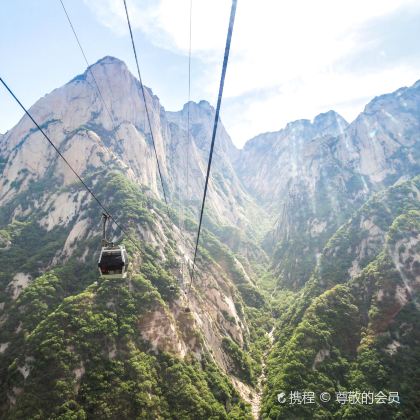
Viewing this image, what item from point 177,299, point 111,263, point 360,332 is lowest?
point 111,263

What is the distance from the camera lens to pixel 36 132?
14500 centimetres

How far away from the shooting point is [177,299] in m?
70.1

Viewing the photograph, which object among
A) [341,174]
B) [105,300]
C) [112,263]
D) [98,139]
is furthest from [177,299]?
[341,174]

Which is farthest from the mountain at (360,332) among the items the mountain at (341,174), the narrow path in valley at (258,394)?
the mountain at (341,174)

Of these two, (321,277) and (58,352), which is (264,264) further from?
(58,352)

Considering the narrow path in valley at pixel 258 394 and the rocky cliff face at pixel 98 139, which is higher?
the rocky cliff face at pixel 98 139

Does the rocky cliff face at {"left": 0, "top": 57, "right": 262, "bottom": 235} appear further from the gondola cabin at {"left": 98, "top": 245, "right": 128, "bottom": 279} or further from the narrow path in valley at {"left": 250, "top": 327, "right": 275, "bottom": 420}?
the gondola cabin at {"left": 98, "top": 245, "right": 128, "bottom": 279}

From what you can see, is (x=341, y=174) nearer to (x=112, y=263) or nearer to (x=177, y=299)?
(x=177, y=299)

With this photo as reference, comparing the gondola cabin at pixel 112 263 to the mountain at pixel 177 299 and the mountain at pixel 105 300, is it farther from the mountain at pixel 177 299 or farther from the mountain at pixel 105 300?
the mountain at pixel 177 299

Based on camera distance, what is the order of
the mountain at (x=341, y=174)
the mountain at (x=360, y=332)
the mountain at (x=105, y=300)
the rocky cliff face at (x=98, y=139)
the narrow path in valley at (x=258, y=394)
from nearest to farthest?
the mountain at (x=105, y=300)
the mountain at (x=360, y=332)
the narrow path in valley at (x=258, y=394)
the rocky cliff face at (x=98, y=139)
the mountain at (x=341, y=174)

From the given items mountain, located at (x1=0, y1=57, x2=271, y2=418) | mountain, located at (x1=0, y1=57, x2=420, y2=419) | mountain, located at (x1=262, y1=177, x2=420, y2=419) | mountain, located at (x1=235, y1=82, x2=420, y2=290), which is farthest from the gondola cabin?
mountain, located at (x1=235, y1=82, x2=420, y2=290)

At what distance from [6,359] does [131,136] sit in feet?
391

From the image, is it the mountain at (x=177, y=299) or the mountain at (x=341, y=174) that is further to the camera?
the mountain at (x=341, y=174)

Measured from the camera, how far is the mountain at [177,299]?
5075cm
